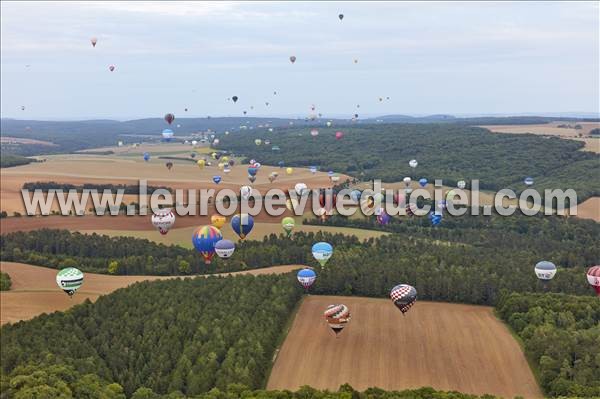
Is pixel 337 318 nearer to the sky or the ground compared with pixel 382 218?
nearer to the ground

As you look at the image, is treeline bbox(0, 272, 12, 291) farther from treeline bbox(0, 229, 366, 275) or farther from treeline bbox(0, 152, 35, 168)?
treeline bbox(0, 152, 35, 168)

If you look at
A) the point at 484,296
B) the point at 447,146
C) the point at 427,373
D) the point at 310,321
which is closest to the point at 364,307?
the point at 310,321

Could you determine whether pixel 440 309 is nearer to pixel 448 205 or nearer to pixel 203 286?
pixel 203 286

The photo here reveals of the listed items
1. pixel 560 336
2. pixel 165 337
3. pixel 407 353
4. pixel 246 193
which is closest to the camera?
pixel 560 336

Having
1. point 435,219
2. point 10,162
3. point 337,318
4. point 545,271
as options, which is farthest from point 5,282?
point 10,162

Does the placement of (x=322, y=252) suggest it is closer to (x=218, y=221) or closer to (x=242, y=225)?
(x=242, y=225)

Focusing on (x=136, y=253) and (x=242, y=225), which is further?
(x=136, y=253)
